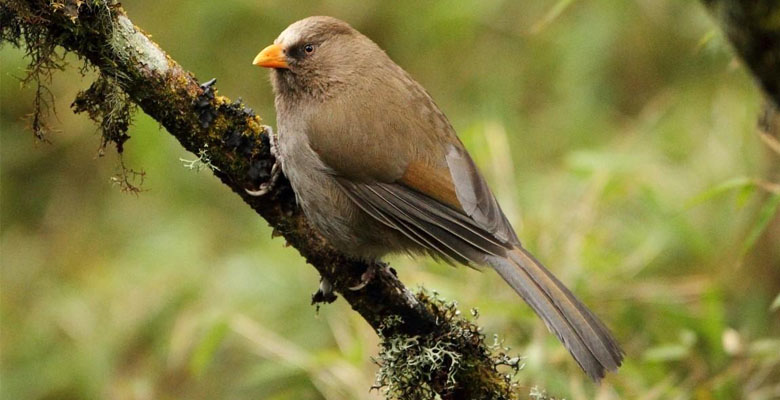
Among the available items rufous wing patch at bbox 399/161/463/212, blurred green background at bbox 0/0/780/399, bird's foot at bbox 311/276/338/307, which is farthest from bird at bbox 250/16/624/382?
blurred green background at bbox 0/0/780/399

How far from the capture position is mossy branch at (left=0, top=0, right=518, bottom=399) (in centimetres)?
246

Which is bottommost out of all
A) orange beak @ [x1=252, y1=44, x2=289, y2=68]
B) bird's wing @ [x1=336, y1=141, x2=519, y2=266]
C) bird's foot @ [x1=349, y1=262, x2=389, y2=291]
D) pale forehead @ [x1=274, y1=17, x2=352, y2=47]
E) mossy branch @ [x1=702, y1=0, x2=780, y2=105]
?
mossy branch @ [x1=702, y1=0, x2=780, y2=105]

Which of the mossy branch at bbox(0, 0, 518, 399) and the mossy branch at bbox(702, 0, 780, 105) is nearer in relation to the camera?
the mossy branch at bbox(702, 0, 780, 105)

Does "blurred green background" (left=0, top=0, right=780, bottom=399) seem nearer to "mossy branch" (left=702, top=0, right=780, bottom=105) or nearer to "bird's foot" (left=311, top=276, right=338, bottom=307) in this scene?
"bird's foot" (left=311, top=276, right=338, bottom=307)

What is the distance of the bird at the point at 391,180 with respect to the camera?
314cm

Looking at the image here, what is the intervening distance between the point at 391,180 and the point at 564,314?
750 millimetres

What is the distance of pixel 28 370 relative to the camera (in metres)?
5.51

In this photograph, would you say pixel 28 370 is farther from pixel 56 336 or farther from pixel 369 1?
pixel 369 1

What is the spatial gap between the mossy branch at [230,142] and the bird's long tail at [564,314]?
0.25 m

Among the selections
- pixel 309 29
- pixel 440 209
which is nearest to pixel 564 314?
pixel 440 209

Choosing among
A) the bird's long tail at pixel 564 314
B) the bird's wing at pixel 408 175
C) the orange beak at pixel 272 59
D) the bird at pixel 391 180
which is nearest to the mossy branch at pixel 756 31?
the bird's long tail at pixel 564 314

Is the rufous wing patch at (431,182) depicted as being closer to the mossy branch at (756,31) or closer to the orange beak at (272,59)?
the orange beak at (272,59)

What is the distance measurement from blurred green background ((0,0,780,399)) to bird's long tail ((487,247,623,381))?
1.69ft

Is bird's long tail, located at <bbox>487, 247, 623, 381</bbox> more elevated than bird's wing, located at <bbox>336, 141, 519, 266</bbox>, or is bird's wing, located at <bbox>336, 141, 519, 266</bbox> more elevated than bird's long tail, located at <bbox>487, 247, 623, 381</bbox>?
bird's wing, located at <bbox>336, 141, 519, 266</bbox>
